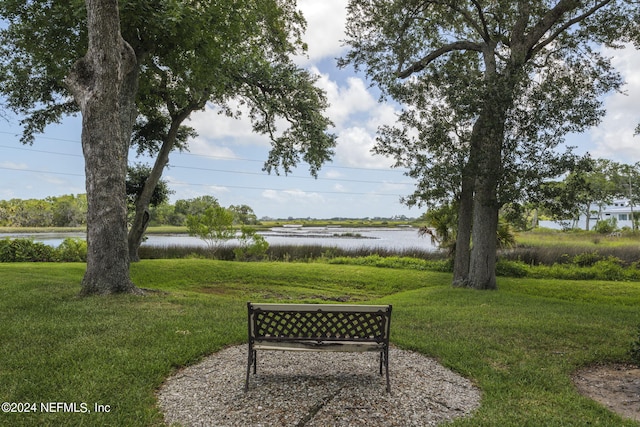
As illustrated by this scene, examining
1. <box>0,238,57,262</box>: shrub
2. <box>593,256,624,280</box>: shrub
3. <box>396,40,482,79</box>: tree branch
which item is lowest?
<box>0,238,57,262</box>: shrub

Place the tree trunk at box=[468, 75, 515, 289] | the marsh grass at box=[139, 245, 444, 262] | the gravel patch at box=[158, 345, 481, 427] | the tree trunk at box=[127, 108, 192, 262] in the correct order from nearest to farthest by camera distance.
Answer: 1. the gravel patch at box=[158, 345, 481, 427]
2. the tree trunk at box=[468, 75, 515, 289]
3. the tree trunk at box=[127, 108, 192, 262]
4. the marsh grass at box=[139, 245, 444, 262]

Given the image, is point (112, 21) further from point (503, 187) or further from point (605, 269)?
point (605, 269)

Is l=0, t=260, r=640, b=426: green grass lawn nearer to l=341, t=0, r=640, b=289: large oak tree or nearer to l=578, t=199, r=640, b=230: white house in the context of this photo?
l=341, t=0, r=640, b=289: large oak tree

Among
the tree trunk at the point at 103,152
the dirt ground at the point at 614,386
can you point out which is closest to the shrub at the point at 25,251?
the tree trunk at the point at 103,152

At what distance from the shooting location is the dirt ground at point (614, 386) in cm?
370

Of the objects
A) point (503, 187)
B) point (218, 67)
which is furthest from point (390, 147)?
point (218, 67)

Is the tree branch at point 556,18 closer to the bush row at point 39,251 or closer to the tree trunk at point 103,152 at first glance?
the tree trunk at point 103,152

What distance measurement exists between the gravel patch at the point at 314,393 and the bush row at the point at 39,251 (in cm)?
1602

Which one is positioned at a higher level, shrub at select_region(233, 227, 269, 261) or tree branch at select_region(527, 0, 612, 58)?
tree branch at select_region(527, 0, 612, 58)

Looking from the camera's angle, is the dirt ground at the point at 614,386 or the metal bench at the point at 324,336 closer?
the dirt ground at the point at 614,386

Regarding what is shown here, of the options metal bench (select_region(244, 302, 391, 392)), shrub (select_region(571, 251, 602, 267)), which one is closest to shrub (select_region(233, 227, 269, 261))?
shrub (select_region(571, 251, 602, 267))

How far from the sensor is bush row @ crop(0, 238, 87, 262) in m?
16.3

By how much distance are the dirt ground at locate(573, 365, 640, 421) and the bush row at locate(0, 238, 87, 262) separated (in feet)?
62.6

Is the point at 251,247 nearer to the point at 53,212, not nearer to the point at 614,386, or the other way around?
the point at 614,386
